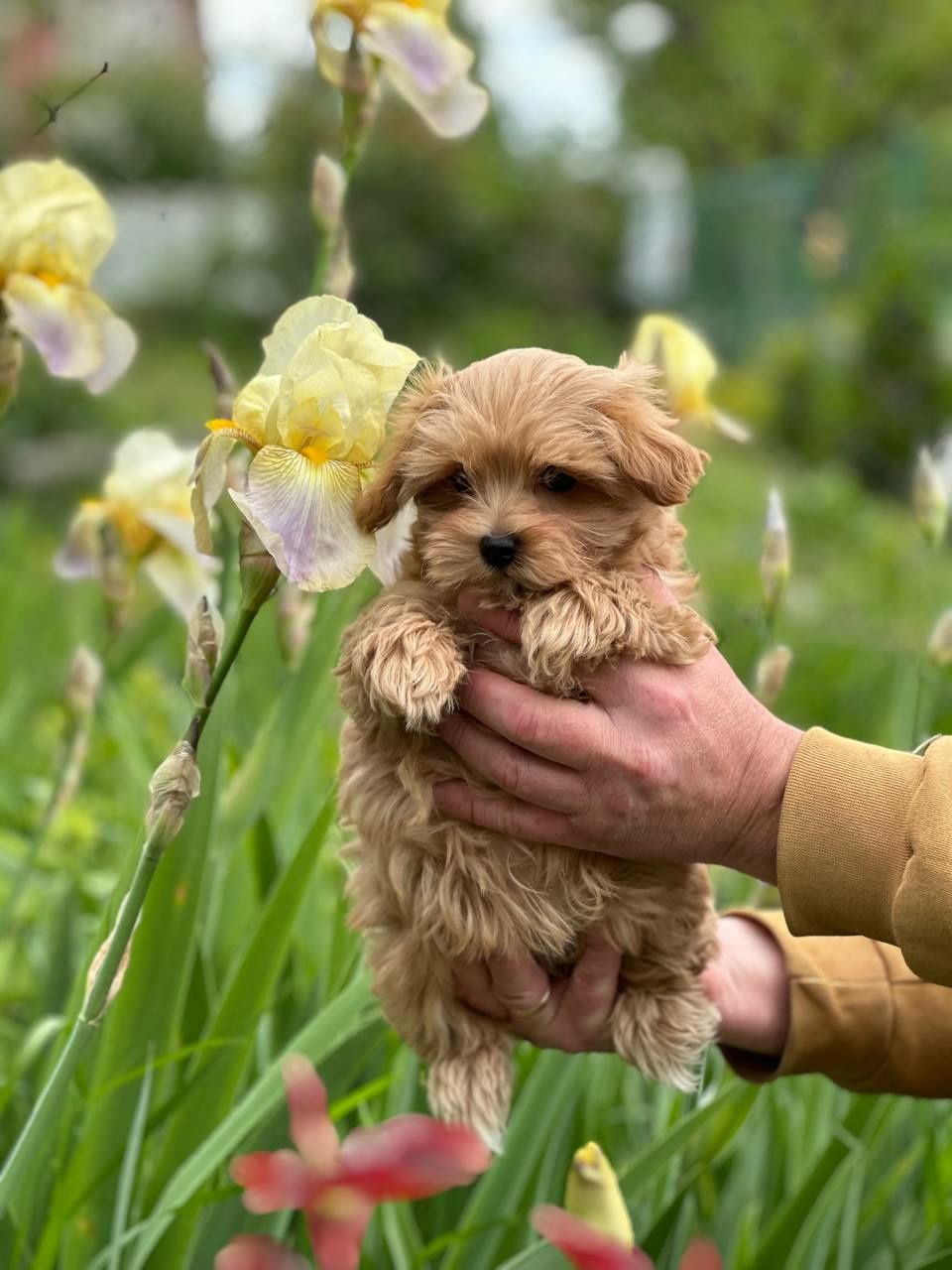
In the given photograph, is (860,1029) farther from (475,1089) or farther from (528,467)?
(528,467)

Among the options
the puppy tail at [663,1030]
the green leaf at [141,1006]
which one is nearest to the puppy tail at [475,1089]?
the puppy tail at [663,1030]

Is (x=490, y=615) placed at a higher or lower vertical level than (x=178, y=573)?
lower

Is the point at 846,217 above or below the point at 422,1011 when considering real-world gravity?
above

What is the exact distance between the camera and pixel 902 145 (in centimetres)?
1052

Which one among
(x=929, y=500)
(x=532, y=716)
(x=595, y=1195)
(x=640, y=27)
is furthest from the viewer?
(x=640, y=27)

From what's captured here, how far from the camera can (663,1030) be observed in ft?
3.90

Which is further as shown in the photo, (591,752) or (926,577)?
(926,577)

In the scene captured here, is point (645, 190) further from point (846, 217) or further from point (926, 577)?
point (926, 577)

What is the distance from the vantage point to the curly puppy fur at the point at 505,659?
1.01 meters

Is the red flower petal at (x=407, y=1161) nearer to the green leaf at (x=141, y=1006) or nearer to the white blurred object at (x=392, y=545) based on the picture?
the white blurred object at (x=392, y=545)

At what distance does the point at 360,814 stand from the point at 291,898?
0.35 meters

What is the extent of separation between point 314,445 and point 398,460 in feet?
0.22

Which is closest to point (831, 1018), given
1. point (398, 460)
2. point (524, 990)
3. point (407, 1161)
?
point (524, 990)

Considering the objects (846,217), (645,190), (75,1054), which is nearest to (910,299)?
(846,217)
